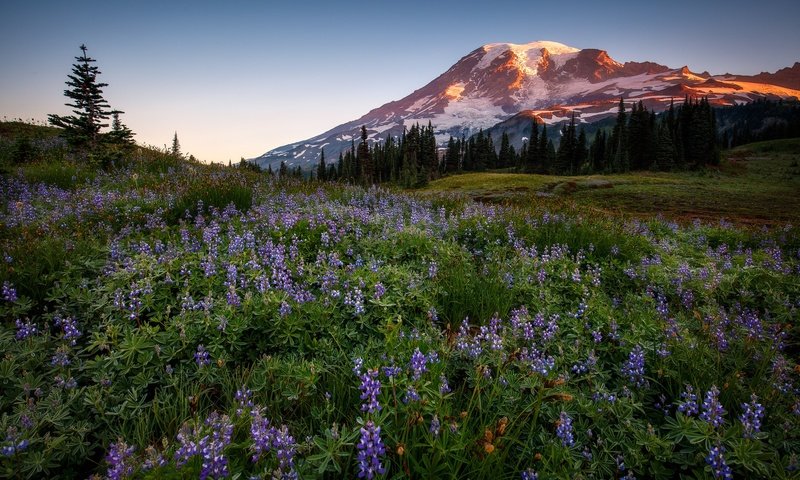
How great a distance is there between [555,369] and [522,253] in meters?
2.93

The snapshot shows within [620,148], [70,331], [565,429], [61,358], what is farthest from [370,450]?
[620,148]

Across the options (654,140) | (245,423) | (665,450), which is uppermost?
(654,140)

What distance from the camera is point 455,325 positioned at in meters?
4.38

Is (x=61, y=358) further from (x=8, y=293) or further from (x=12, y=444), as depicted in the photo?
(x=8, y=293)

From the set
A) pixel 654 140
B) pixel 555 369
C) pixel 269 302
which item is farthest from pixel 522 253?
pixel 654 140

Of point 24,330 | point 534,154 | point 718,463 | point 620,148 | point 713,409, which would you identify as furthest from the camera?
point 534,154

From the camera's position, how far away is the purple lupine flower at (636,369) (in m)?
3.18

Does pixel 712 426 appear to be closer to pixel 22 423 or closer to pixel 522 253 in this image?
pixel 522 253

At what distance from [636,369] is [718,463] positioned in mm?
1037

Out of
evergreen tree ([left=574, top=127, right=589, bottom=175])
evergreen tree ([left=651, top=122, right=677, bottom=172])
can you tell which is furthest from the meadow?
evergreen tree ([left=574, top=127, right=589, bottom=175])

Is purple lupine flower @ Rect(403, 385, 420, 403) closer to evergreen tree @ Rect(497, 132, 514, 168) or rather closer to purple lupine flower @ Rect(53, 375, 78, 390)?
purple lupine flower @ Rect(53, 375, 78, 390)

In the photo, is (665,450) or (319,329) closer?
(665,450)

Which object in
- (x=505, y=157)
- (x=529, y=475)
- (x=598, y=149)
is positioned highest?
(x=505, y=157)

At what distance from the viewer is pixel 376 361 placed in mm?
2951
